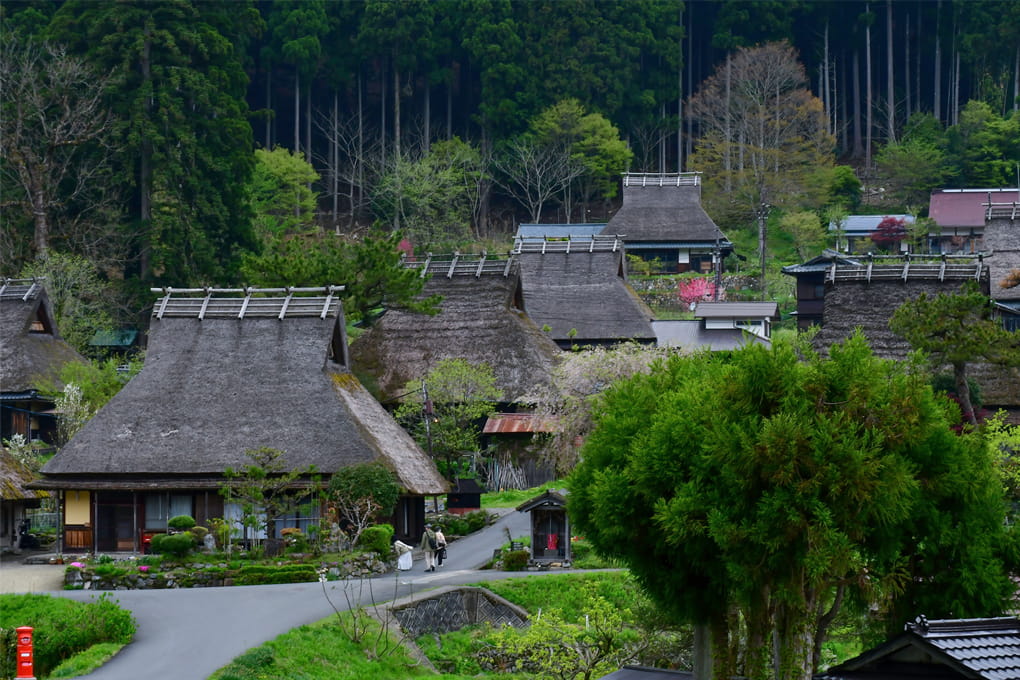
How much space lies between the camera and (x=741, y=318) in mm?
58562

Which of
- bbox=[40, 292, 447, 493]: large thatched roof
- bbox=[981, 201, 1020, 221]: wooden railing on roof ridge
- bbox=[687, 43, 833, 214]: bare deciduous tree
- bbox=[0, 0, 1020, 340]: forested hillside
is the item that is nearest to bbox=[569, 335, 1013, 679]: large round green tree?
bbox=[40, 292, 447, 493]: large thatched roof

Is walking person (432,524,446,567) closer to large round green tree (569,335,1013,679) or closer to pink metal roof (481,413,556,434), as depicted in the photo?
pink metal roof (481,413,556,434)

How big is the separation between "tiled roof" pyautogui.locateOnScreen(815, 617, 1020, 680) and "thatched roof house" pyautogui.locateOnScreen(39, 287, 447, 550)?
2155 cm

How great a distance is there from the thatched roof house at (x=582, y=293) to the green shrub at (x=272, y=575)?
24.6m

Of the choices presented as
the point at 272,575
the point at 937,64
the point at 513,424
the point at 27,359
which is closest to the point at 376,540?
the point at 272,575

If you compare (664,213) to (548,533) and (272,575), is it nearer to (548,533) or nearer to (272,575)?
(548,533)

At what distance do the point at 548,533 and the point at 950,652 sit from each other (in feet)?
65.6

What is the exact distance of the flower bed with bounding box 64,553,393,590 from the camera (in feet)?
117

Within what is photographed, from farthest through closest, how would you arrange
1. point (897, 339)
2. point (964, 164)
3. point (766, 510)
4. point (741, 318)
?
point (964, 164), point (741, 318), point (897, 339), point (766, 510)

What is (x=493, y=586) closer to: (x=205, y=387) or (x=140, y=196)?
(x=205, y=387)

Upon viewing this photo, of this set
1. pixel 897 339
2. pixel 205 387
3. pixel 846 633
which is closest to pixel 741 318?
pixel 897 339

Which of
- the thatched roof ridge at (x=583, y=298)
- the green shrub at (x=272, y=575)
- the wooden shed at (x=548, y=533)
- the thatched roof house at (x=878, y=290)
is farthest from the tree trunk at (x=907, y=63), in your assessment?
the green shrub at (x=272, y=575)

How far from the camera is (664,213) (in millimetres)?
76000

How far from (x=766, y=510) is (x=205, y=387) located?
2244cm
